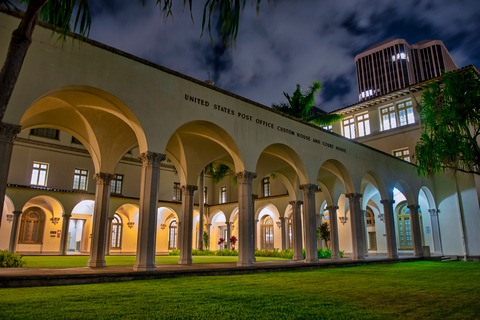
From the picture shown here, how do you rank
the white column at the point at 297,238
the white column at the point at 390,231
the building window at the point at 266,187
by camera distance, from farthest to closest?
the building window at the point at 266,187, the white column at the point at 390,231, the white column at the point at 297,238

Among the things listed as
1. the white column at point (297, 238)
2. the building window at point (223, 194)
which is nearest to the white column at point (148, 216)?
the white column at point (297, 238)

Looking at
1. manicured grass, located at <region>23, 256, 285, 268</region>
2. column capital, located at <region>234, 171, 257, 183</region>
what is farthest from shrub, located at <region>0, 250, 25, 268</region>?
column capital, located at <region>234, 171, 257, 183</region>

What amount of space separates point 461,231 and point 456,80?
11620 millimetres

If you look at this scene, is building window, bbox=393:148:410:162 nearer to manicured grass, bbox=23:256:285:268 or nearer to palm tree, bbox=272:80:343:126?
palm tree, bbox=272:80:343:126

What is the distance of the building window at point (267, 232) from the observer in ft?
114

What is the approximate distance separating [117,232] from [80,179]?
606 centimetres

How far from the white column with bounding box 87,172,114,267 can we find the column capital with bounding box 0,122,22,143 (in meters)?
5.74

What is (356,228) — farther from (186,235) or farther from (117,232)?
(117,232)

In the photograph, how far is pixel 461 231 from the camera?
78.2ft

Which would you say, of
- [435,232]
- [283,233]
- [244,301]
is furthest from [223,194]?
[244,301]

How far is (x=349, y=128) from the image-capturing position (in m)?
31.8

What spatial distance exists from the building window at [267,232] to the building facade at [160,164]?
96cm

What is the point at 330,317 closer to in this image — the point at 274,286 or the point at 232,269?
the point at 274,286

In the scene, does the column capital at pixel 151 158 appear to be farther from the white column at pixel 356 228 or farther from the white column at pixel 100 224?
the white column at pixel 356 228
